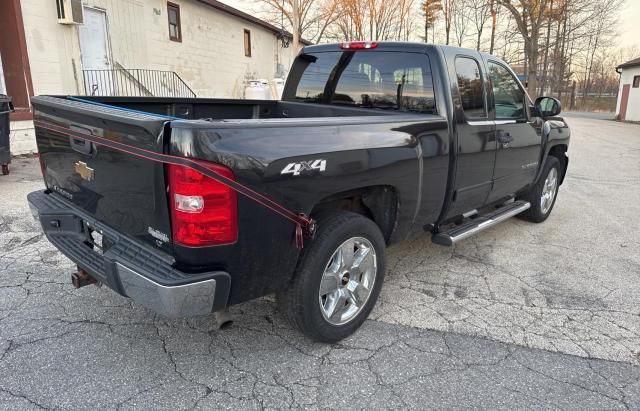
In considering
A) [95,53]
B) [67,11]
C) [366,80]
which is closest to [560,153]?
[366,80]

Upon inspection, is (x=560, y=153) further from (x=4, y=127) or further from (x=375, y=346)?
(x=4, y=127)

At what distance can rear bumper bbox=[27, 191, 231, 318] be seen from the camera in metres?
2.17

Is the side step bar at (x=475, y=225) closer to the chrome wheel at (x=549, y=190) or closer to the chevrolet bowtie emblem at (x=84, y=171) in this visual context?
the chrome wheel at (x=549, y=190)

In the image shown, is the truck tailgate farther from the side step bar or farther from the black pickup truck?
the side step bar

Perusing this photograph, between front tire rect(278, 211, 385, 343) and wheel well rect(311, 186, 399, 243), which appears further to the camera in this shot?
wheel well rect(311, 186, 399, 243)

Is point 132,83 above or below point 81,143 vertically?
above

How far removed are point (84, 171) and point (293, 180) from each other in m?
1.33

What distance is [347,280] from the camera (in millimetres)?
3018

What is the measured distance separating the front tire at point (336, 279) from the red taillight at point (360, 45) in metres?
1.78

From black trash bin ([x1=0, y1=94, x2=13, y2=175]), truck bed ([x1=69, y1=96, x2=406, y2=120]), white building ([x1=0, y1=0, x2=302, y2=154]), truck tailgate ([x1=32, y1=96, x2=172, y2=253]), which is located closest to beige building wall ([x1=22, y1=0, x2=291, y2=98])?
white building ([x1=0, y1=0, x2=302, y2=154])

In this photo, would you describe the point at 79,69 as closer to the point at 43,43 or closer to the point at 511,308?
the point at 43,43

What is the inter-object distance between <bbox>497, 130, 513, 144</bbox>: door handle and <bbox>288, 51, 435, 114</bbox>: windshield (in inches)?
37.8

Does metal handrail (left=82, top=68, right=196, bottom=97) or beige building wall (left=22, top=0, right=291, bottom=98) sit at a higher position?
beige building wall (left=22, top=0, right=291, bottom=98)

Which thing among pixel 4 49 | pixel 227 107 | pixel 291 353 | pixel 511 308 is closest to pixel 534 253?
pixel 511 308
